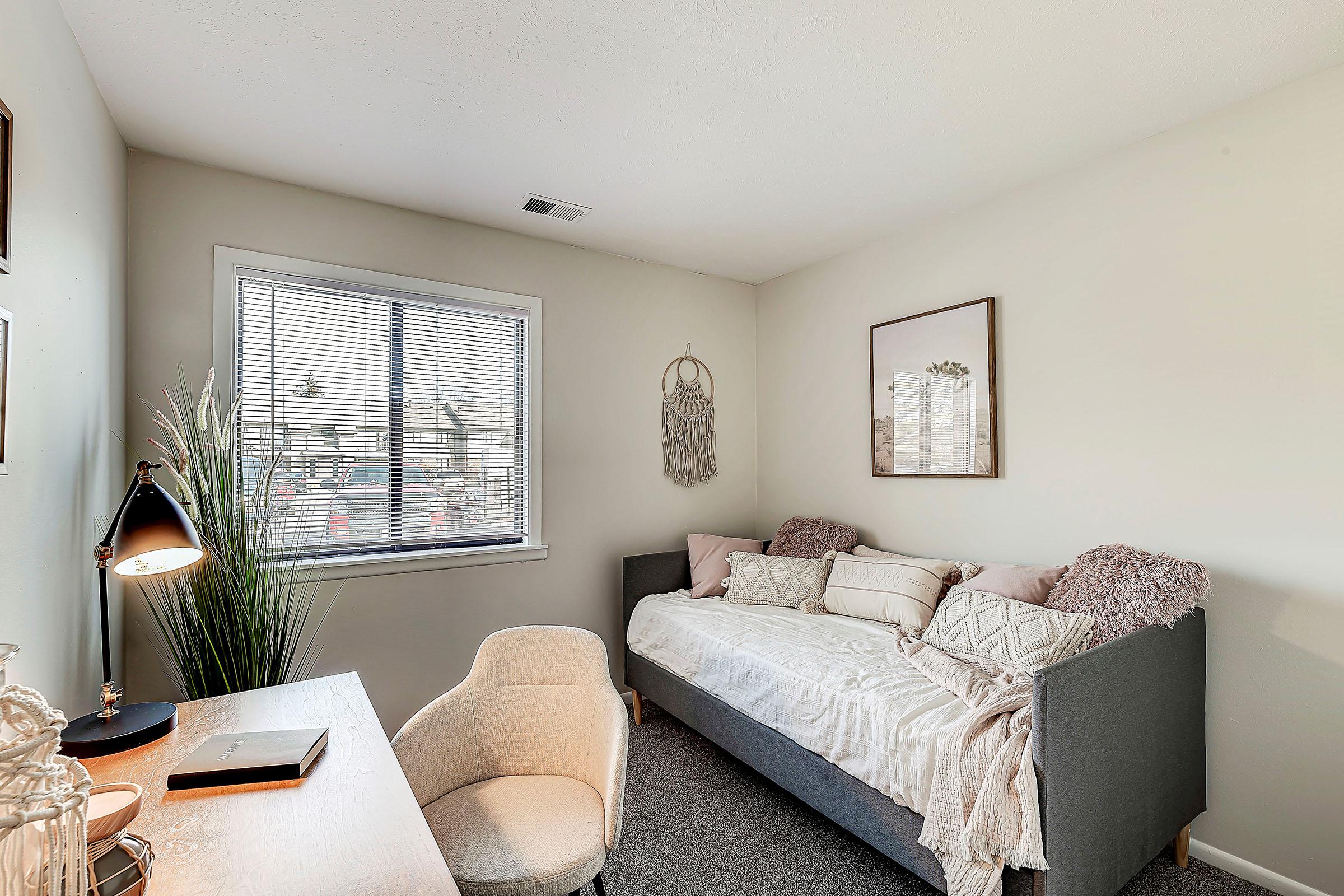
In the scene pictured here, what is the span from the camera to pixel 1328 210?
1981mm

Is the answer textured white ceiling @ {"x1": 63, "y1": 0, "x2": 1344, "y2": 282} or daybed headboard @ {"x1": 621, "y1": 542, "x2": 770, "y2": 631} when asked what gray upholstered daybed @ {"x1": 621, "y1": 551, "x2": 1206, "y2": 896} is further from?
textured white ceiling @ {"x1": 63, "y1": 0, "x2": 1344, "y2": 282}

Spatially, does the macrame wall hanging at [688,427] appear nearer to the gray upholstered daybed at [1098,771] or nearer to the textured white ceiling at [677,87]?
the textured white ceiling at [677,87]

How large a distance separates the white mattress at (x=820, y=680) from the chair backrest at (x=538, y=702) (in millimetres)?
772

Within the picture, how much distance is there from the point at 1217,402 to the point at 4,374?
10.9 feet

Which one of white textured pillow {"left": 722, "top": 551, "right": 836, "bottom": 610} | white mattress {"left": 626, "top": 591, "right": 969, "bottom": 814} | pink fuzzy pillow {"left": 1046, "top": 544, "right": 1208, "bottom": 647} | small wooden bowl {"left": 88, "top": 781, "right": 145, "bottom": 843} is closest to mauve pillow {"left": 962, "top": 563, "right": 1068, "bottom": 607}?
pink fuzzy pillow {"left": 1046, "top": 544, "right": 1208, "bottom": 647}

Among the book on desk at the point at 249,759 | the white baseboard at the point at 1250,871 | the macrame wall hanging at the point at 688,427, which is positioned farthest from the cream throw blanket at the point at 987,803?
the macrame wall hanging at the point at 688,427

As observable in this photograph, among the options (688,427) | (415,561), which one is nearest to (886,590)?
(688,427)

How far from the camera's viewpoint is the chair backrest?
1.84m

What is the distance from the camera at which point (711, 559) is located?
3.51 metres

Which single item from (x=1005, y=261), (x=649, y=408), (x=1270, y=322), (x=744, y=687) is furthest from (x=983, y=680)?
(x=649, y=408)

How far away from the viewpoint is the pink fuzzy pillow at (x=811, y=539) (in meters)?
3.39

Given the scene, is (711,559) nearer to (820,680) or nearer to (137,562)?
(820,680)

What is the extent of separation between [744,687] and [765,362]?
219 centimetres

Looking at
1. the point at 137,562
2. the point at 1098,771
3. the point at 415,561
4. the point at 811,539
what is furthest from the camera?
the point at 811,539
